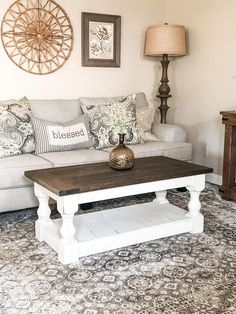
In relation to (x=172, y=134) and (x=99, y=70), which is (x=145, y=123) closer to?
(x=172, y=134)

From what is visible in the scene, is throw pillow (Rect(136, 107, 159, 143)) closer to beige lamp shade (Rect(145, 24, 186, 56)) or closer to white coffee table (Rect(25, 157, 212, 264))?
beige lamp shade (Rect(145, 24, 186, 56))

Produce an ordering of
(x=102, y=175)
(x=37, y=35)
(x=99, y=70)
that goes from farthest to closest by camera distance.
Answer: (x=99, y=70) < (x=37, y=35) < (x=102, y=175)

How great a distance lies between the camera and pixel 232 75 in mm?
3811

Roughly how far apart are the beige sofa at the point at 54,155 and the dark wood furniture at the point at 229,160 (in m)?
0.42

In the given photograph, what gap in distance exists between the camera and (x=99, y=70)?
13.9 feet

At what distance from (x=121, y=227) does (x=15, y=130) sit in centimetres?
133

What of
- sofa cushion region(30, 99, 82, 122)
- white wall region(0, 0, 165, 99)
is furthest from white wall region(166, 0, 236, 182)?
sofa cushion region(30, 99, 82, 122)

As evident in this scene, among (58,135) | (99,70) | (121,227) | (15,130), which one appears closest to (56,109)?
(58,135)

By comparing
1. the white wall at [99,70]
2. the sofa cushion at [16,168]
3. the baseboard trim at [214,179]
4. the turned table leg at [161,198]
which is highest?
the white wall at [99,70]

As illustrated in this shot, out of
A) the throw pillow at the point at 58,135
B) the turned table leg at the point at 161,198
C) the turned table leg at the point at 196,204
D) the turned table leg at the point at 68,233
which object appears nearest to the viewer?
the turned table leg at the point at 68,233

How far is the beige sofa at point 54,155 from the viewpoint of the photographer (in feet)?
9.52

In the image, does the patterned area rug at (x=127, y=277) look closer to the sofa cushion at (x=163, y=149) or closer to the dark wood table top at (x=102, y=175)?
the dark wood table top at (x=102, y=175)

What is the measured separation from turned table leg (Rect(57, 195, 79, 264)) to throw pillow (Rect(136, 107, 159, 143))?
1.76 meters

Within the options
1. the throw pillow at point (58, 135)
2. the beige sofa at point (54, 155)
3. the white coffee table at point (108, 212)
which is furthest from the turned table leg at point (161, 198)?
the throw pillow at point (58, 135)
